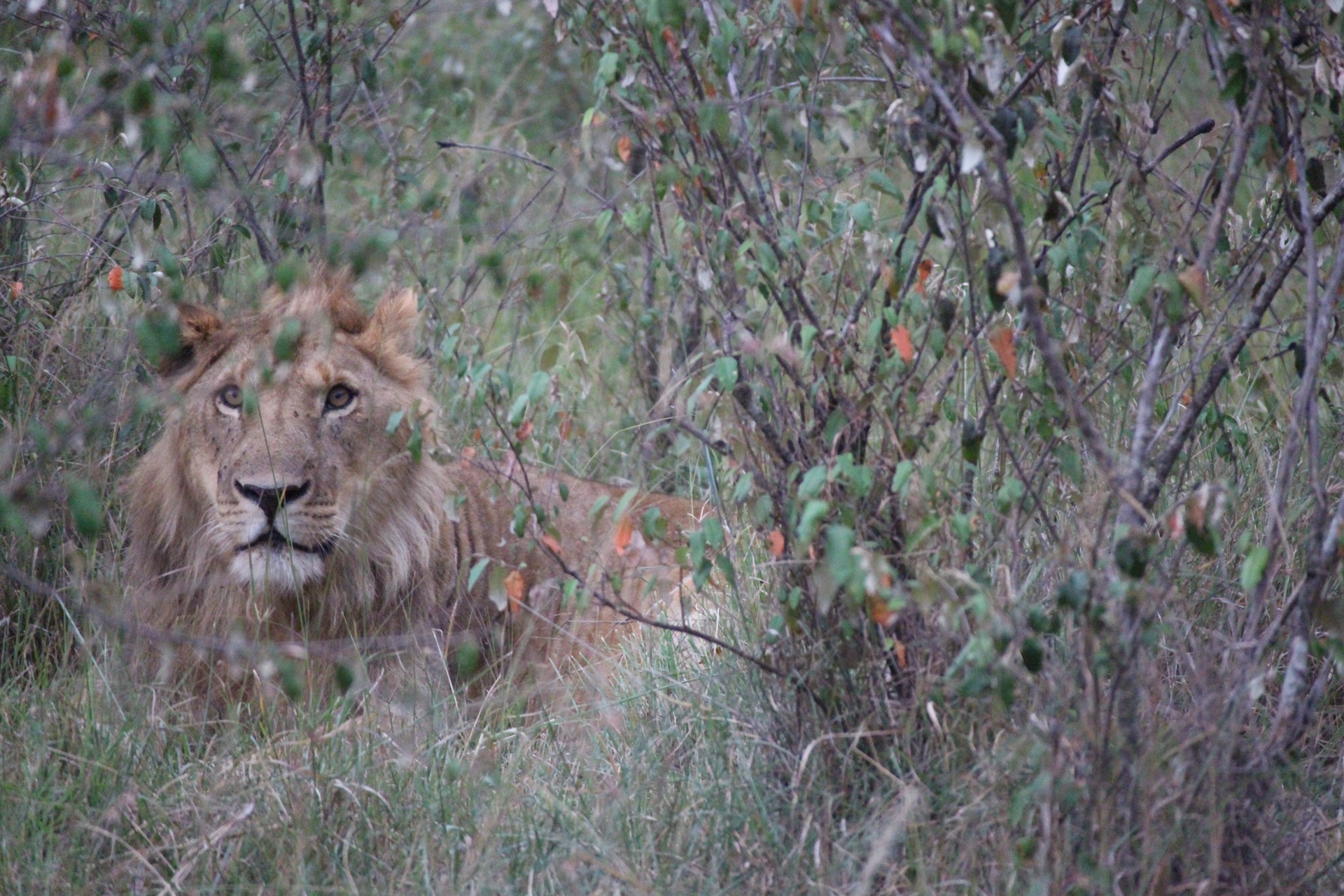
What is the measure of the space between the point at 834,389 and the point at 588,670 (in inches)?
63.8

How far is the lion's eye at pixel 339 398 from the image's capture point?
3.90 metres

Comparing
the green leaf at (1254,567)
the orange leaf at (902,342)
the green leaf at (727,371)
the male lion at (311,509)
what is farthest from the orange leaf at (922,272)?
the male lion at (311,509)

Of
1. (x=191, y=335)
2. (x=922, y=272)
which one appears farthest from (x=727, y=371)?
(x=191, y=335)

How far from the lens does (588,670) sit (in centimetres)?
413

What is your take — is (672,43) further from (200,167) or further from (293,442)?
(293,442)

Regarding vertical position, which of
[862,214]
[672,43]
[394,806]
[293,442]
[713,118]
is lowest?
[394,806]

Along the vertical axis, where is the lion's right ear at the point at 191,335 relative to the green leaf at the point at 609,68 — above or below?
below

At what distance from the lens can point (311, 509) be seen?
3.68 m

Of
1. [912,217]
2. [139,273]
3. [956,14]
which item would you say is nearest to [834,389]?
[912,217]

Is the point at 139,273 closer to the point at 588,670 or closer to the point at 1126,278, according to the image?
the point at 588,670

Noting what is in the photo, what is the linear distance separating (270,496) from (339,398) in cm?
43

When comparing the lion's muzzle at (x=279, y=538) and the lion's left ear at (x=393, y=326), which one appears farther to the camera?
the lion's left ear at (x=393, y=326)

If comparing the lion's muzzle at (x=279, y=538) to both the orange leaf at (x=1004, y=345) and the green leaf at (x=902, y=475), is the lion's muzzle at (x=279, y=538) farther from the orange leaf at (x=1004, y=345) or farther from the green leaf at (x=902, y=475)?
the orange leaf at (x=1004, y=345)

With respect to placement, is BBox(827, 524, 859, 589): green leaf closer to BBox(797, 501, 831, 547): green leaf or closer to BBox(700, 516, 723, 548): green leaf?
BBox(797, 501, 831, 547): green leaf
